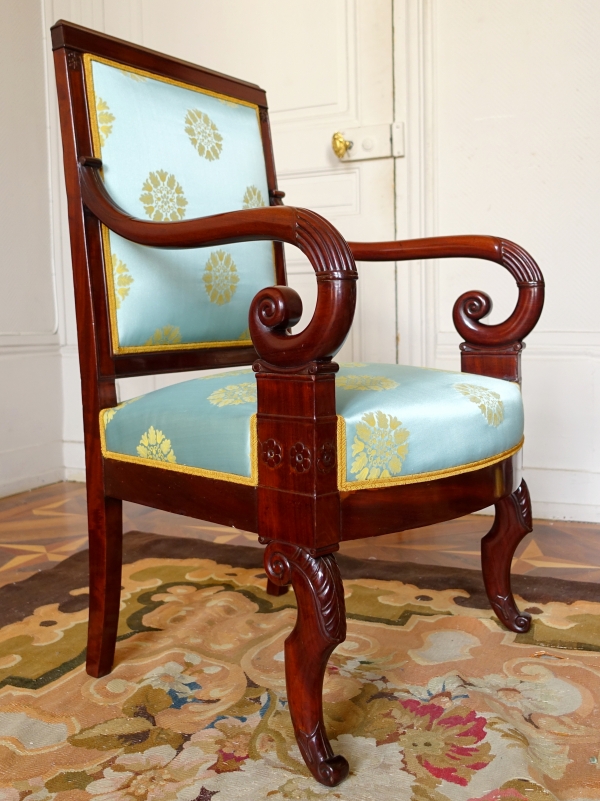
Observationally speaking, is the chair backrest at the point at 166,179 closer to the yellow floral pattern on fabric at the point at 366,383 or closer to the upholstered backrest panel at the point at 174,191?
the upholstered backrest panel at the point at 174,191

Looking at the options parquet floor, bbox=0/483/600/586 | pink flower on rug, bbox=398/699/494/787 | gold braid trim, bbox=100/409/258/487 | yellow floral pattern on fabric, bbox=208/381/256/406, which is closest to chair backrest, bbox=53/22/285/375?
gold braid trim, bbox=100/409/258/487

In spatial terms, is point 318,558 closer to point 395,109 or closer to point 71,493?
point 395,109

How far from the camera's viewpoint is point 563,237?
2.20 meters

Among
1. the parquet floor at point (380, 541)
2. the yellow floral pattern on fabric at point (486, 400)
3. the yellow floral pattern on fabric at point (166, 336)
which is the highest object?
the yellow floral pattern on fabric at point (166, 336)

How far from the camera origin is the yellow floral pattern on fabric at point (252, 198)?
1427mm

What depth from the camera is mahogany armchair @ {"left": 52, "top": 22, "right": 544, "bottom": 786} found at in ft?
2.90

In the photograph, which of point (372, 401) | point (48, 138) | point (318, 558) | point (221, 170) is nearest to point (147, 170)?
point (221, 170)

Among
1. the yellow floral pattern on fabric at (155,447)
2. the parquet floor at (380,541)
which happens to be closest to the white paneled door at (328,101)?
the parquet floor at (380,541)

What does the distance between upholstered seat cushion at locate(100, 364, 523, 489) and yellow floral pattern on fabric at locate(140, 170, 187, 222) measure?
0.98 feet

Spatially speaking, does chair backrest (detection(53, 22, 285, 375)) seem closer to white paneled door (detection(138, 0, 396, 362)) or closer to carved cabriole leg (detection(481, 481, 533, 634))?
carved cabriole leg (detection(481, 481, 533, 634))

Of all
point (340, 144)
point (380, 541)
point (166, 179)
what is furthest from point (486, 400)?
point (340, 144)

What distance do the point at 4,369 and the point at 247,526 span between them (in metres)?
2.05

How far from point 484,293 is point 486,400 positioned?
1.05 ft

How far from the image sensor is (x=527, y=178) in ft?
7.29
